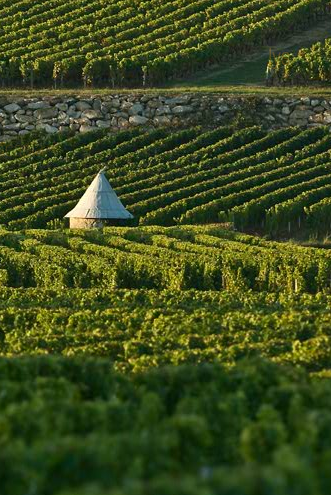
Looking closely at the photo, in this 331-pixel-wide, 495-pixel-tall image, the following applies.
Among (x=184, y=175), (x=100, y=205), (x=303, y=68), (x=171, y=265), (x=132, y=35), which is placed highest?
(x=132, y=35)

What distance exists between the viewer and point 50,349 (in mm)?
23375

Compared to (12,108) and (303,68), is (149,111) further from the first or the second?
(303,68)

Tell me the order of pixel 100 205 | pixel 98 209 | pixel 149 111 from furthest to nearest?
pixel 149 111 < pixel 100 205 < pixel 98 209

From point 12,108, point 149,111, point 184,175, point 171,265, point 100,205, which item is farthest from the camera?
point 12,108

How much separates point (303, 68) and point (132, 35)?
→ 37.5 feet

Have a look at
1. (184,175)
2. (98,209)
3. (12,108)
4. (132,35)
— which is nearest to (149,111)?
(184,175)

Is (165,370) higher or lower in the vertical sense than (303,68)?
lower

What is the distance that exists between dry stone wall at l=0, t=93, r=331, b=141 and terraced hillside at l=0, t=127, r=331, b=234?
0.81 meters

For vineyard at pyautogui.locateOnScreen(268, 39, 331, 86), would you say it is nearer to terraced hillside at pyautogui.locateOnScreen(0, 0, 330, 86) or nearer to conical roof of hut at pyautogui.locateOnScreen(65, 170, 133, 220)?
terraced hillside at pyautogui.locateOnScreen(0, 0, 330, 86)

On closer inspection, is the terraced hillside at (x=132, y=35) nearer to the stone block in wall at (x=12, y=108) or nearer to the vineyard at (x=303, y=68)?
the stone block in wall at (x=12, y=108)

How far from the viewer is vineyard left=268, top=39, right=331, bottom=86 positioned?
59.2 meters

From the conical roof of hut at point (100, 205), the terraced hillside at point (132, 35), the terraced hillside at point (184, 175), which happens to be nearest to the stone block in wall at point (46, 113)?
the terraced hillside at point (184, 175)

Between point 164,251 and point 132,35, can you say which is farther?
point 132,35

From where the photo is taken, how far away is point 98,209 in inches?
1848
